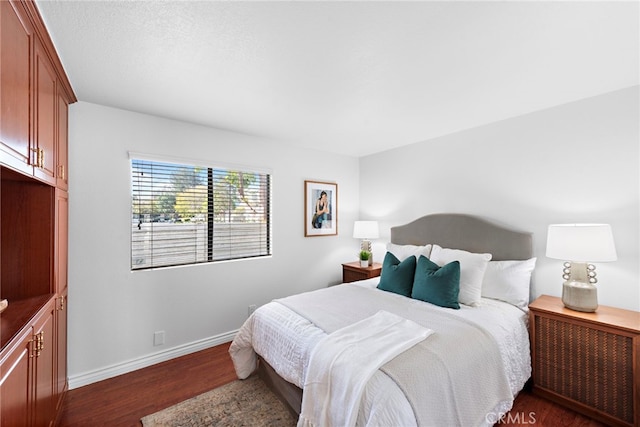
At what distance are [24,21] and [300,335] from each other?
220 cm

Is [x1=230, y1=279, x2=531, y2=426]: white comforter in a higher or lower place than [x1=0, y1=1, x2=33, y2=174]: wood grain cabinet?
lower

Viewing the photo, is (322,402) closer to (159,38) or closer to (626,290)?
(159,38)

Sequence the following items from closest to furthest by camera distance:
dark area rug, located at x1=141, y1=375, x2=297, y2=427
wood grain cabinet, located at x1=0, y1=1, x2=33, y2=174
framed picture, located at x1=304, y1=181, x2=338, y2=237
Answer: wood grain cabinet, located at x1=0, y1=1, x2=33, y2=174, dark area rug, located at x1=141, y1=375, x2=297, y2=427, framed picture, located at x1=304, y1=181, x2=338, y2=237

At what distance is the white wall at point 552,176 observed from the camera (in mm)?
2113

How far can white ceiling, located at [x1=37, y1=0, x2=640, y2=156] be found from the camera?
132cm

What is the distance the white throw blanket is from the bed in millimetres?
11

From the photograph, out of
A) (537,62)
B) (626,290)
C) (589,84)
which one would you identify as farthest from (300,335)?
(589,84)

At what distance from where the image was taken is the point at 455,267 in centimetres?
237

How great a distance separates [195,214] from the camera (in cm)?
289

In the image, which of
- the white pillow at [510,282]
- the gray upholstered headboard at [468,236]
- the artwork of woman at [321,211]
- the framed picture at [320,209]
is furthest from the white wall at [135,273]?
the white pillow at [510,282]

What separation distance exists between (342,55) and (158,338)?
2983 millimetres

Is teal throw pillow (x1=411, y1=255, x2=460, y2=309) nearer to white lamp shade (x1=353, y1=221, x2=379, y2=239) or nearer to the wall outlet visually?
white lamp shade (x1=353, y1=221, x2=379, y2=239)

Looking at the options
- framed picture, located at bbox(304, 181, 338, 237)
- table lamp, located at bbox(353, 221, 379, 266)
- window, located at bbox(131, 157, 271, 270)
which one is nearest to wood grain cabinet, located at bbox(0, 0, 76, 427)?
window, located at bbox(131, 157, 271, 270)

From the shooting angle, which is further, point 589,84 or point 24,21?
point 589,84
